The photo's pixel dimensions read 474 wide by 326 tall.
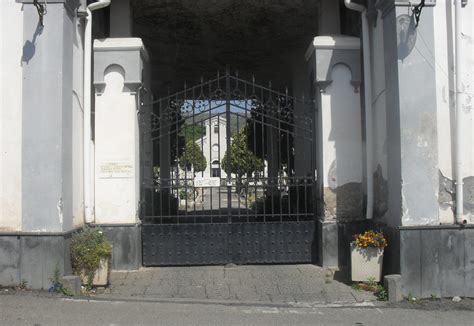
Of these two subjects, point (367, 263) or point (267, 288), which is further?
point (267, 288)

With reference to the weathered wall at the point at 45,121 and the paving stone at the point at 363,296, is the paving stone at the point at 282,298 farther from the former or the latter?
the weathered wall at the point at 45,121

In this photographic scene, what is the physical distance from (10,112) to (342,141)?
509cm

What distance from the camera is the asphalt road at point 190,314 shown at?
6.09 m

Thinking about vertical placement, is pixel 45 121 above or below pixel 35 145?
above

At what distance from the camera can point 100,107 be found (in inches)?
346

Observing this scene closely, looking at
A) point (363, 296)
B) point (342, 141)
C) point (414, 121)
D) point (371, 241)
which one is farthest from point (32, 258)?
point (414, 121)

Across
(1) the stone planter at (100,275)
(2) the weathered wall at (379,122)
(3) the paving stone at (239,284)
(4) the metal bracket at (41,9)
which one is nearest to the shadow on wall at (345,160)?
(2) the weathered wall at (379,122)

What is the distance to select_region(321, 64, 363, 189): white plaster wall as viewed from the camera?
8789 millimetres

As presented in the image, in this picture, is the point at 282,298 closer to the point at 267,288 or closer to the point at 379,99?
the point at 267,288

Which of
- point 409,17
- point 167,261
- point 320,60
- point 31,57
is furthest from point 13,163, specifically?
point 409,17

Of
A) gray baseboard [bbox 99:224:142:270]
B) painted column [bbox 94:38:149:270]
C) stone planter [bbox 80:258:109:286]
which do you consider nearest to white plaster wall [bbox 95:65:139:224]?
painted column [bbox 94:38:149:270]

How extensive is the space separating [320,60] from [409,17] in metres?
1.84

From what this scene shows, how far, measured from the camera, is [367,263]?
7.46 meters

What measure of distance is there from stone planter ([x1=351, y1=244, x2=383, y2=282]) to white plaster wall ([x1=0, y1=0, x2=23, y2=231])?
4.68m
